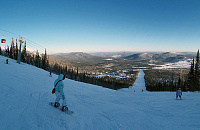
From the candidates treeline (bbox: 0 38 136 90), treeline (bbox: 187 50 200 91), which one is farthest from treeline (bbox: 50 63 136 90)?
treeline (bbox: 187 50 200 91)

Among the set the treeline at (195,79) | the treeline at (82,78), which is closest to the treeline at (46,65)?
the treeline at (82,78)

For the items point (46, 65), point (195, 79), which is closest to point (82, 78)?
point (46, 65)

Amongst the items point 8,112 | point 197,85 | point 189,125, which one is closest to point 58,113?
point 8,112

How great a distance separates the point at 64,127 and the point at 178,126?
5.58 metres

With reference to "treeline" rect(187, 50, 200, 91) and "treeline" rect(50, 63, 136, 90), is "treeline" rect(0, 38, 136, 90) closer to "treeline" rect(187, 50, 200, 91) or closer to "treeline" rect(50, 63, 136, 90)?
"treeline" rect(50, 63, 136, 90)

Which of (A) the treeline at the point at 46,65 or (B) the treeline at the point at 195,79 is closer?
(B) the treeline at the point at 195,79

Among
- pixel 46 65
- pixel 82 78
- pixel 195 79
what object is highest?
pixel 46 65


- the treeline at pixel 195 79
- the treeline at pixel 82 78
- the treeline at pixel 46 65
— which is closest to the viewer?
the treeline at pixel 195 79

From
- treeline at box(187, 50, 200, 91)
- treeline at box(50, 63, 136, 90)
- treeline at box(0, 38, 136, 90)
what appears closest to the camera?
treeline at box(187, 50, 200, 91)

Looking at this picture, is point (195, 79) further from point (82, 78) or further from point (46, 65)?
point (46, 65)

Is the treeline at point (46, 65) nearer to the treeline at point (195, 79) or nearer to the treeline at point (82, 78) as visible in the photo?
the treeline at point (82, 78)

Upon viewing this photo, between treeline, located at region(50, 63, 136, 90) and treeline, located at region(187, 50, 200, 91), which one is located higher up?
treeline, located at region(187, 50, 200, 91)

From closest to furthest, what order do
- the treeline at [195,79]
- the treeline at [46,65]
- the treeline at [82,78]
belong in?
the treeline at [195,79], the treeline at [46,65], the treeline at [82,78]

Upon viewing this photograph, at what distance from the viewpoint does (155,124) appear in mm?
5406
